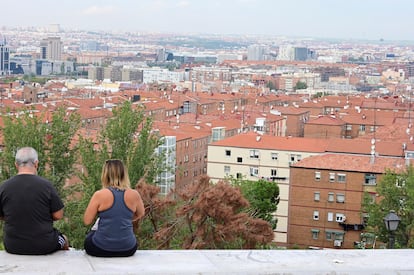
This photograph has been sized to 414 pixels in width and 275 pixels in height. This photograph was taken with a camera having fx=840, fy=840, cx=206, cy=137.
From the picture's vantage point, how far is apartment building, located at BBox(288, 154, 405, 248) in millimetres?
23531

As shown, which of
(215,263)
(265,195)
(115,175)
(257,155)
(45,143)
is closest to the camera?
(215,263)

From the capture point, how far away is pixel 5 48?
130 m

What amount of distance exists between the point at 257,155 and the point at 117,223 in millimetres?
25689

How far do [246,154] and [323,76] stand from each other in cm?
11412

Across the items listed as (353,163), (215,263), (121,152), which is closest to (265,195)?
(353,163)

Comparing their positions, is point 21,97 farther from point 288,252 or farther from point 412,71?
point 412,71

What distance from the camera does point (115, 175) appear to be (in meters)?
4.48

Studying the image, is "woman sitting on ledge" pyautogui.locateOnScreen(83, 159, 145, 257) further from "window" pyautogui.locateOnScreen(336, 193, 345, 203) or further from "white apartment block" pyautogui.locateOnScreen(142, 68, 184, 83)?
"white apartment block" pyautogui.locateOnScreen(142, 68, 184, 83)

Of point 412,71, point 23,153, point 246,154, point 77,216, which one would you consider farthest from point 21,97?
point 412,71

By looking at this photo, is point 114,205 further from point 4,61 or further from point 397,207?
point 4,61

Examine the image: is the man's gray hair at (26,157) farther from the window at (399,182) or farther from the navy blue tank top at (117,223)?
the window at (399,182)

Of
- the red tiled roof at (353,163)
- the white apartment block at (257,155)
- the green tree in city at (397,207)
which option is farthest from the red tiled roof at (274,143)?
the green tree in city at (397,207)

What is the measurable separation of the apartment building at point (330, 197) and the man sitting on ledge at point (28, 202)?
19155 mm

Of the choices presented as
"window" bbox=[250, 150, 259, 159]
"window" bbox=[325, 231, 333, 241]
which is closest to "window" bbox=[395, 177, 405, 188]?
"window" bbox=[325, 231, 333, 241]
